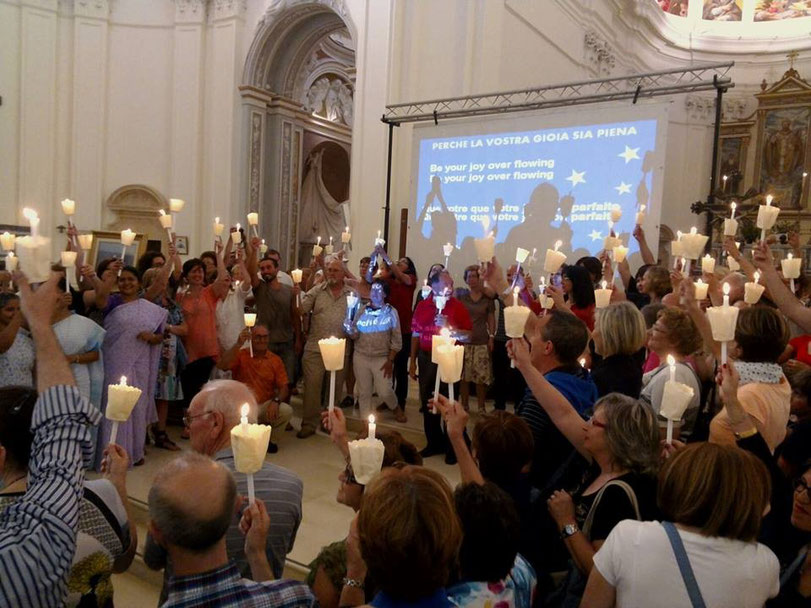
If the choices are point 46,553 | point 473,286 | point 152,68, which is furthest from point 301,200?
point 46,553

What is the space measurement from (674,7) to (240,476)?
1850 centimetres

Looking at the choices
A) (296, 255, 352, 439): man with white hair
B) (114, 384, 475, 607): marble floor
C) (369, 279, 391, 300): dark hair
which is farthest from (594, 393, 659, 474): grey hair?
(296, 255, 352, 439): man with white hair

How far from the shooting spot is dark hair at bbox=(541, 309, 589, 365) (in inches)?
96.0

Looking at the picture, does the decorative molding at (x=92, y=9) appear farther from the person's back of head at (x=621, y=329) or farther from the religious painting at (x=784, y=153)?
the religious painting at (x=784, y=153)

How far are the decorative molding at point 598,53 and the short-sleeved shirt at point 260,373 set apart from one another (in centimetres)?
1021

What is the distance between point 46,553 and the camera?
1.27 meters

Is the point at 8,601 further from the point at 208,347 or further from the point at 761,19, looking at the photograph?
the point at 761,19

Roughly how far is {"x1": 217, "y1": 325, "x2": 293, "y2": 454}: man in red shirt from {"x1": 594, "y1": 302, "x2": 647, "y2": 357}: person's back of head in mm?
2743

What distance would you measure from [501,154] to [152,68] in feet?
25.3

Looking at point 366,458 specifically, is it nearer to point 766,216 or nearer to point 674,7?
point 766,216

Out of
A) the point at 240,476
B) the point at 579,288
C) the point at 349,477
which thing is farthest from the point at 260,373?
the point at 349,477

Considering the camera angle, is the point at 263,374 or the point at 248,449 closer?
the point at 248,449

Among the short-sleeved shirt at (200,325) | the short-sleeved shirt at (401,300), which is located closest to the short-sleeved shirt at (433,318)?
the short-sleeved shirt at (401,300)

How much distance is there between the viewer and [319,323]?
5043 mm
